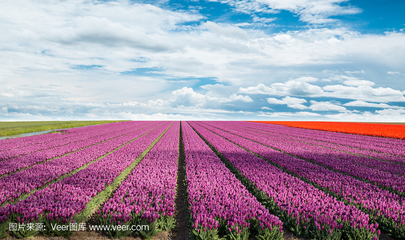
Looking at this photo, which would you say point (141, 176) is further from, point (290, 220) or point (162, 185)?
point (290, 220)

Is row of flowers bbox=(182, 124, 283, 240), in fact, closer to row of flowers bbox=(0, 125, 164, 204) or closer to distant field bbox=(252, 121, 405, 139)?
row of flowers bbox=(0, 125, 164, 204)

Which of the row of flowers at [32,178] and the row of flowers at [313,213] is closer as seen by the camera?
the row of flowers at [313,213]

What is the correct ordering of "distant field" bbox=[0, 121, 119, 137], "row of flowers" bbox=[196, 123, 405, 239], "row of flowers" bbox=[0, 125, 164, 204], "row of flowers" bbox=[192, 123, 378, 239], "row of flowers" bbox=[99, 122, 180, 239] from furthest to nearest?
"distant field" bbox=[0, 121, 119, 137]
"row of flowers" bbox=[0, 125, 164, 204]
"row of flowers" bbox=[196, 123, 405, 239]
"row of flowers" bbox=[99, 122, 180, 239]
"row of flowers" bbox=[192, 123, 378, 239]

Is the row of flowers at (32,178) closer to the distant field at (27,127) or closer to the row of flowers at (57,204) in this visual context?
the row of flowers at (57,204)

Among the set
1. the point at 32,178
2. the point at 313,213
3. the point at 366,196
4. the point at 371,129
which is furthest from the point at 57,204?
the point at 371,129

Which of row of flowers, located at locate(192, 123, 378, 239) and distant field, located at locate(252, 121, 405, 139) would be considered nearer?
row of flowers, located at locate(192, 123, 378, 239)

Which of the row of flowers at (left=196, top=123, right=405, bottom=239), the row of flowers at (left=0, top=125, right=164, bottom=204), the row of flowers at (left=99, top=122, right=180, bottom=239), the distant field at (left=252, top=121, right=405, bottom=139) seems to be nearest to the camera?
the row of flowers at (left=99, top=122, right=180, bottom=239)

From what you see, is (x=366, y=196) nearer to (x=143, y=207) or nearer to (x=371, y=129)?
(x=143, y=207)

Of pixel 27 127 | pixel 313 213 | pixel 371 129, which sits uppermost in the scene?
pixel 371 129

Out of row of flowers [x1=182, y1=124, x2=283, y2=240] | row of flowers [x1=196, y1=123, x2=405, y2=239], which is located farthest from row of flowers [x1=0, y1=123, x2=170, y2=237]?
row of flowers [x1=196, y1=123, x2=405, y2=239]

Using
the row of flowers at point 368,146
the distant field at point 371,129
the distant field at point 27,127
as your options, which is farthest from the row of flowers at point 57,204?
the distant field at point 371,129

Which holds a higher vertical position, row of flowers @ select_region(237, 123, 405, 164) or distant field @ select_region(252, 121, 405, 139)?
distant field @ select_region(252, 121, 405, 139)

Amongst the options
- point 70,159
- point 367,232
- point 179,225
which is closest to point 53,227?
point 179,225

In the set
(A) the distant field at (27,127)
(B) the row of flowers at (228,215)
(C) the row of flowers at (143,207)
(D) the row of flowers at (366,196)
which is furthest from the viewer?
(A) the distant field at (27,127)
